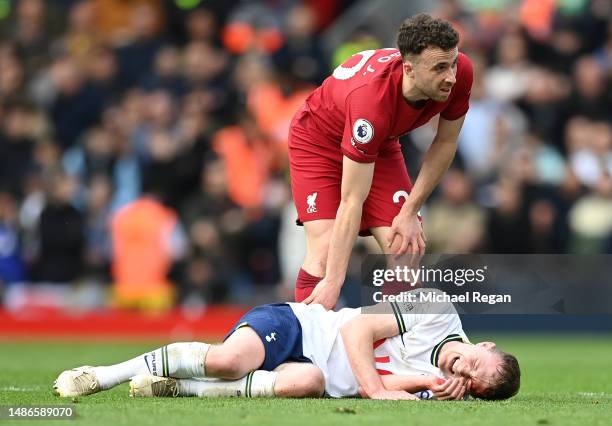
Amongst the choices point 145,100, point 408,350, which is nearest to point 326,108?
point 408,350

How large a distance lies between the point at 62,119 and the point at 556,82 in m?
6.33

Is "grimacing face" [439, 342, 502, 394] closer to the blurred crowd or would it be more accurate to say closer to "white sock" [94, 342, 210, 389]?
"white sock" [94, 342, 210, 389]

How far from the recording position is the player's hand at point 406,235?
862 centimetres

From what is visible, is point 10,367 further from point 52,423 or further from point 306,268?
point 52,423

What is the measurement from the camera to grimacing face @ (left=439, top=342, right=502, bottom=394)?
7.73 m

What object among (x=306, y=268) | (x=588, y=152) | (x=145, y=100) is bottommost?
(x=306, y=268)

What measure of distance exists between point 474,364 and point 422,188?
4.51 feet

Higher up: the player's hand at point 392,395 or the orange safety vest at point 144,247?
the orange safety vest at point 144,247

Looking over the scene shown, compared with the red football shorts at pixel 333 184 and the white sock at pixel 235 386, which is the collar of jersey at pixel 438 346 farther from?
the red football shorts at pixel 333 184

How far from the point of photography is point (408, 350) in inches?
316

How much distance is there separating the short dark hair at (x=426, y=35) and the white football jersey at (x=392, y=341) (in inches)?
56.8

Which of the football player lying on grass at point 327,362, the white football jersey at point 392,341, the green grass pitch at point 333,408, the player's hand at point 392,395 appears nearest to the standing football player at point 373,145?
the white football jersey at point 392,341

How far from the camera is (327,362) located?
26.7 ft

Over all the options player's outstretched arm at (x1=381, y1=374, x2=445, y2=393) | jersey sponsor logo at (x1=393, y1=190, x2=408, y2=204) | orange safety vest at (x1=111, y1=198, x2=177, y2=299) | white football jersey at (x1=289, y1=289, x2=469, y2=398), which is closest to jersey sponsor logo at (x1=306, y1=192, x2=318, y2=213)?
jersey sponsor logo at (x1=393, y1=190, x2=408, y2=204)
